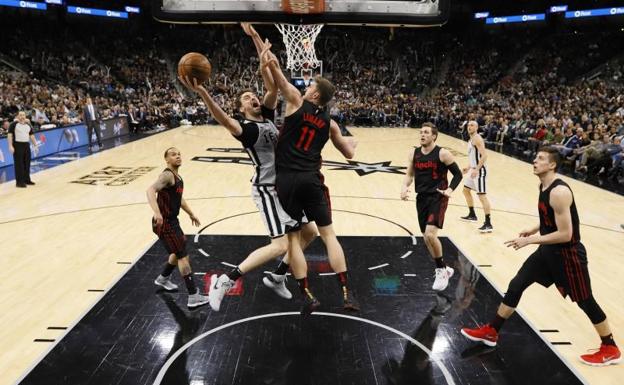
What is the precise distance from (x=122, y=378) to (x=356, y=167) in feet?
33.6

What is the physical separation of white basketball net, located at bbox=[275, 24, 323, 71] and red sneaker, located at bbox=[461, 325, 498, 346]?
41.1ft

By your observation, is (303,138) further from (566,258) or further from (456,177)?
(566,258)

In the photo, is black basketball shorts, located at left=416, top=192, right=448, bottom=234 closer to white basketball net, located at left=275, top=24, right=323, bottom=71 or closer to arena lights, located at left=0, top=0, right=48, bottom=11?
white basketball net, located at left=275, top=24, right=323, bottom=71

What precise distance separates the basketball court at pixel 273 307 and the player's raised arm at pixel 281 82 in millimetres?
1916

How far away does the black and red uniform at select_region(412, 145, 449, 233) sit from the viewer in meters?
5.16

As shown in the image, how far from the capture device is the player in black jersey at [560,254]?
3.62 metres

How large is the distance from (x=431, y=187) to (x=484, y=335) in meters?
1.66

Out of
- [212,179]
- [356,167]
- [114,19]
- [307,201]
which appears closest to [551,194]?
[307,201]

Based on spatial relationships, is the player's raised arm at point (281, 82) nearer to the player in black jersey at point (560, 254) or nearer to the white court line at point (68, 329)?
the player in black jersey at point (560, 254)

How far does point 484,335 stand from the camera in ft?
13.4

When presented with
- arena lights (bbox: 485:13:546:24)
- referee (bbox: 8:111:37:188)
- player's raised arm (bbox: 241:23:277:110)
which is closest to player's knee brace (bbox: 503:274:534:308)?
player's raised arm (bbox: 241:23:277:110)

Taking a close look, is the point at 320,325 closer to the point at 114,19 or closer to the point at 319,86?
the point at 319,86

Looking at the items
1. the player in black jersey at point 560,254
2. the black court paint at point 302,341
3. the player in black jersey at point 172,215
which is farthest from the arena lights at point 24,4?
the player in black jersey at point 560,254

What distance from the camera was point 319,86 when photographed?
399cm
